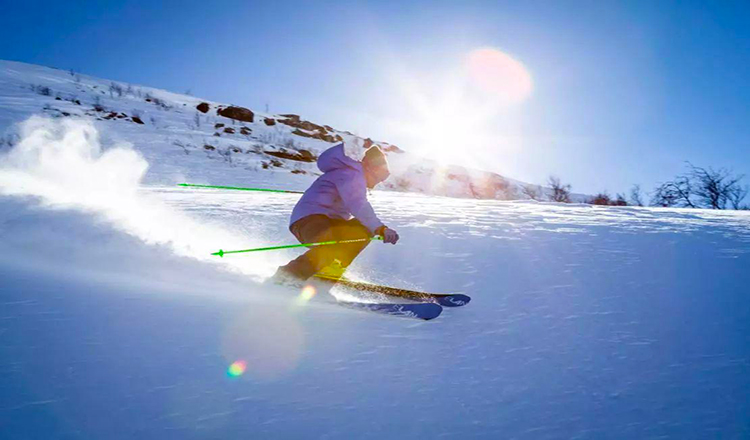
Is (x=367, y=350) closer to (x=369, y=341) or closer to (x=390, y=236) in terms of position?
(x=369, y=341)

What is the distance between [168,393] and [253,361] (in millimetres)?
369

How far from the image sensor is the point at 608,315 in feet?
8.67

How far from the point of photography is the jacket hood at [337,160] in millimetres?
3549

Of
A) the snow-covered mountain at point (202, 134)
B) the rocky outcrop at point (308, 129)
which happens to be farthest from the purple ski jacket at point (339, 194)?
the rocky outcrop at point (308, 129)

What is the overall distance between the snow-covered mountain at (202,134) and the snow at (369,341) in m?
9.25

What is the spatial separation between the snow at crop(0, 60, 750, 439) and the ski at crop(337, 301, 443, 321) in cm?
9

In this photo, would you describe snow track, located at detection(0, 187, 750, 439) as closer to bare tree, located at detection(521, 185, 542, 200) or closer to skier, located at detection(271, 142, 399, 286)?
skier, located at detection(271, 142, 399, 286)

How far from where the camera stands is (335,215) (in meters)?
3.72

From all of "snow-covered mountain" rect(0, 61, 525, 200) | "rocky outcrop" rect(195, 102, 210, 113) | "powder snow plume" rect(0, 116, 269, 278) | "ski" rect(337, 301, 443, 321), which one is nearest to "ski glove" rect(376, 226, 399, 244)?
"ski" rect(337, 301, 443, 321)

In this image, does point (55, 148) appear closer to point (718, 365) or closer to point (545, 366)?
point (545, 366)

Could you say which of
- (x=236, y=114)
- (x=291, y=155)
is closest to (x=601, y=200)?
(x=291, y=155)

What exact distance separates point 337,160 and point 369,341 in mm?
1732

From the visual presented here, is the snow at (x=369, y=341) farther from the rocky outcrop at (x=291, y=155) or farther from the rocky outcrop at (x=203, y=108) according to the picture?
the rocky outcrop at (x=203, y=108)

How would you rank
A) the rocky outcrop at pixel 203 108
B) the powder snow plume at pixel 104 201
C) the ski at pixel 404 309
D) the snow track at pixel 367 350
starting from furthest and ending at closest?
the rocky outcrop at pixel 203 108
the powder snow plume at pixel 104 201
the ski at pixel 404 309
the snow track at pixel 367 350
